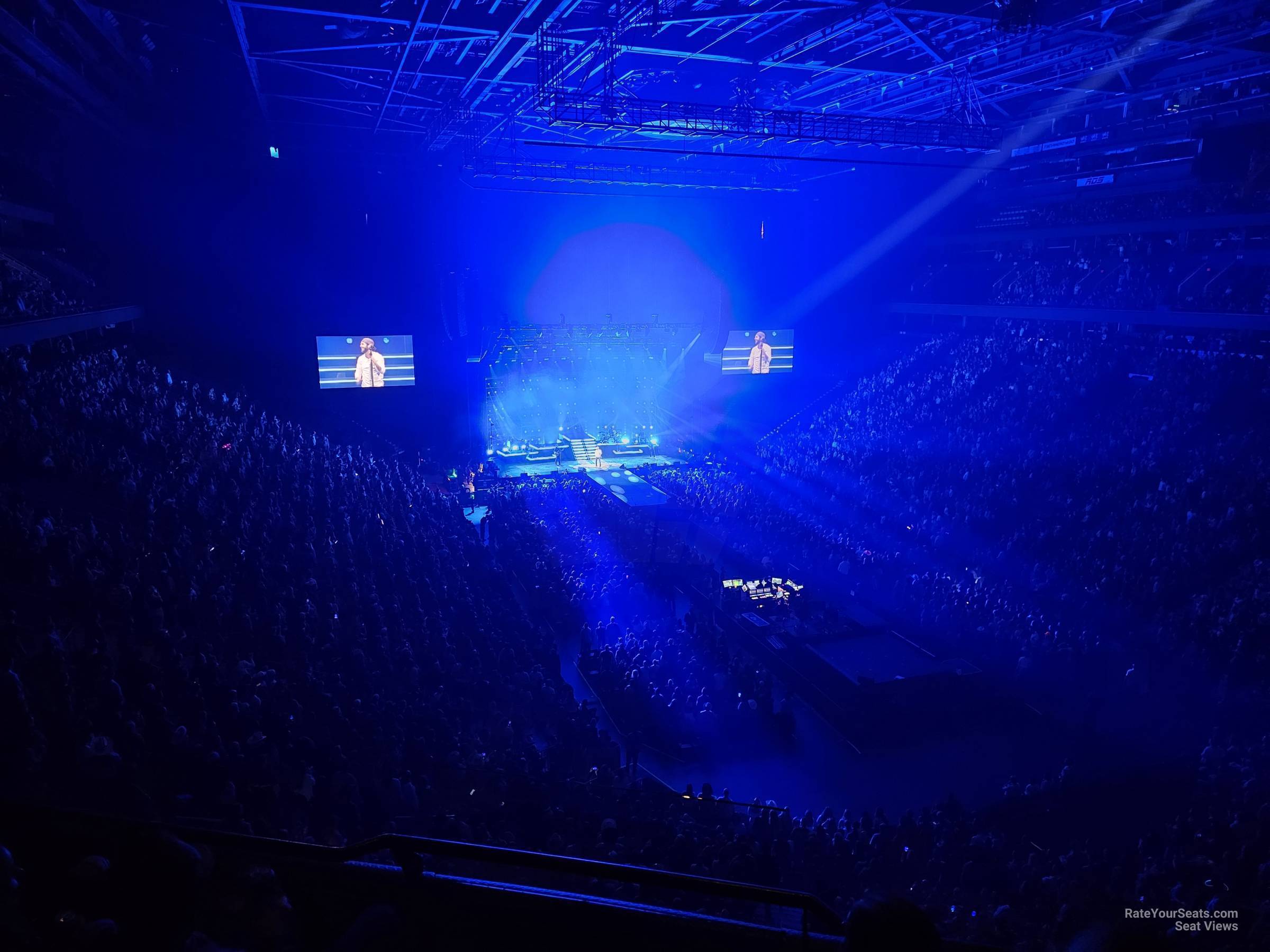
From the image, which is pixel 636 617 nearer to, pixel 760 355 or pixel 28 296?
pixel 28 296

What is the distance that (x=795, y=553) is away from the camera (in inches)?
613

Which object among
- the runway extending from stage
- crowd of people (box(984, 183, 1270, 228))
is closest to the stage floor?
the runway extending from stage

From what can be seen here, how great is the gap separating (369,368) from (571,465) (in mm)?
7330

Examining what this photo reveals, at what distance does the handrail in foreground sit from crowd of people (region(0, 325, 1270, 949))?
2.80m

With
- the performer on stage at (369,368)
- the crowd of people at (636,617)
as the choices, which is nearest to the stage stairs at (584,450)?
the crowd of people at (636,617)

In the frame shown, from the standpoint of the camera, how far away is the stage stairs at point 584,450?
2527 centimetres

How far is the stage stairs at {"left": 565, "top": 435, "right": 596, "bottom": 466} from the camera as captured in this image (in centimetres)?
2527

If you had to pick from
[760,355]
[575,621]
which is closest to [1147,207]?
[760,355]

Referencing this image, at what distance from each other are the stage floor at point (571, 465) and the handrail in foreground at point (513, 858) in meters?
19.8

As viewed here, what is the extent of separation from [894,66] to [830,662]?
1172 centimetres

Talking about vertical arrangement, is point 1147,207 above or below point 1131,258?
above

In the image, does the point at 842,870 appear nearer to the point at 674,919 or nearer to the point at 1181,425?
the point at 674,919

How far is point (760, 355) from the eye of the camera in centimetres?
2612

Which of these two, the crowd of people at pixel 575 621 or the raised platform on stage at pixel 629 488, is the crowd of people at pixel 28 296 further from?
the raised platform on stage at pixel 629 488
